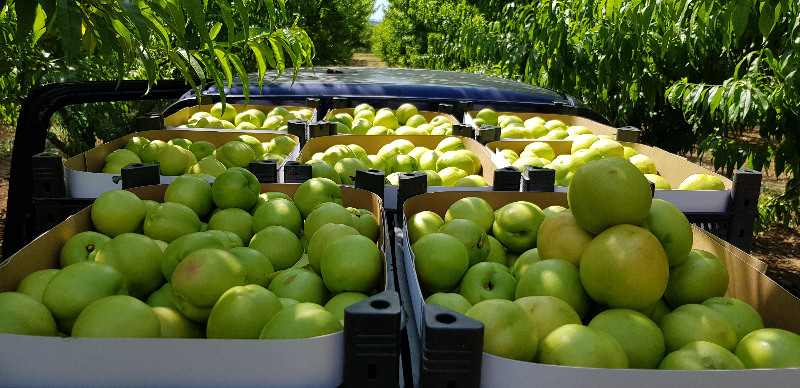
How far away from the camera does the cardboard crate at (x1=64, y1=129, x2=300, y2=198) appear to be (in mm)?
2383

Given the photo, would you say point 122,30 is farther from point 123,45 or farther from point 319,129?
point 319,129

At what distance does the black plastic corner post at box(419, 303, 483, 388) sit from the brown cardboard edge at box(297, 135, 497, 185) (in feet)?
6.30

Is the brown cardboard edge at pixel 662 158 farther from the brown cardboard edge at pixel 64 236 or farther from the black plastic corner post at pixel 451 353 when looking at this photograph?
the black plastic corner post at pixel 451 353

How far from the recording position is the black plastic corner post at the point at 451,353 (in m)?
1.06

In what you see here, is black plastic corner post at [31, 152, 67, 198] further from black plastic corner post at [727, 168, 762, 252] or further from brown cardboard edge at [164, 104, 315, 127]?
black plastic corner post at [727, 168, 762, 252]

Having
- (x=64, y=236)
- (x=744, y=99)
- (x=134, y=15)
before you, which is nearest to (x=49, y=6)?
(x=134, y=15)

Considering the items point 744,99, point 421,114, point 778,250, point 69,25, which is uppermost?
point 69,25

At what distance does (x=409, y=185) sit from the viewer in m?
2.27

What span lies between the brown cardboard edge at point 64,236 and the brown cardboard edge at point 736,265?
0.21m

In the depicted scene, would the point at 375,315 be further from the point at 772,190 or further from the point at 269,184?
the point at 772,190

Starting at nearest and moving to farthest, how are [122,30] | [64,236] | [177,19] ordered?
[177,19] → [122,30] → [64,236]

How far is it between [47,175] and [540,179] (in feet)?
6.55

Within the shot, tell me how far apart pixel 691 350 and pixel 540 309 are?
13.7 inches

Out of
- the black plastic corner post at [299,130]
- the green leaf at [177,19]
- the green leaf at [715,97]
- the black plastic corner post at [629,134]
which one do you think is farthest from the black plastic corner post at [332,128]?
the green leaf at [715,97]
